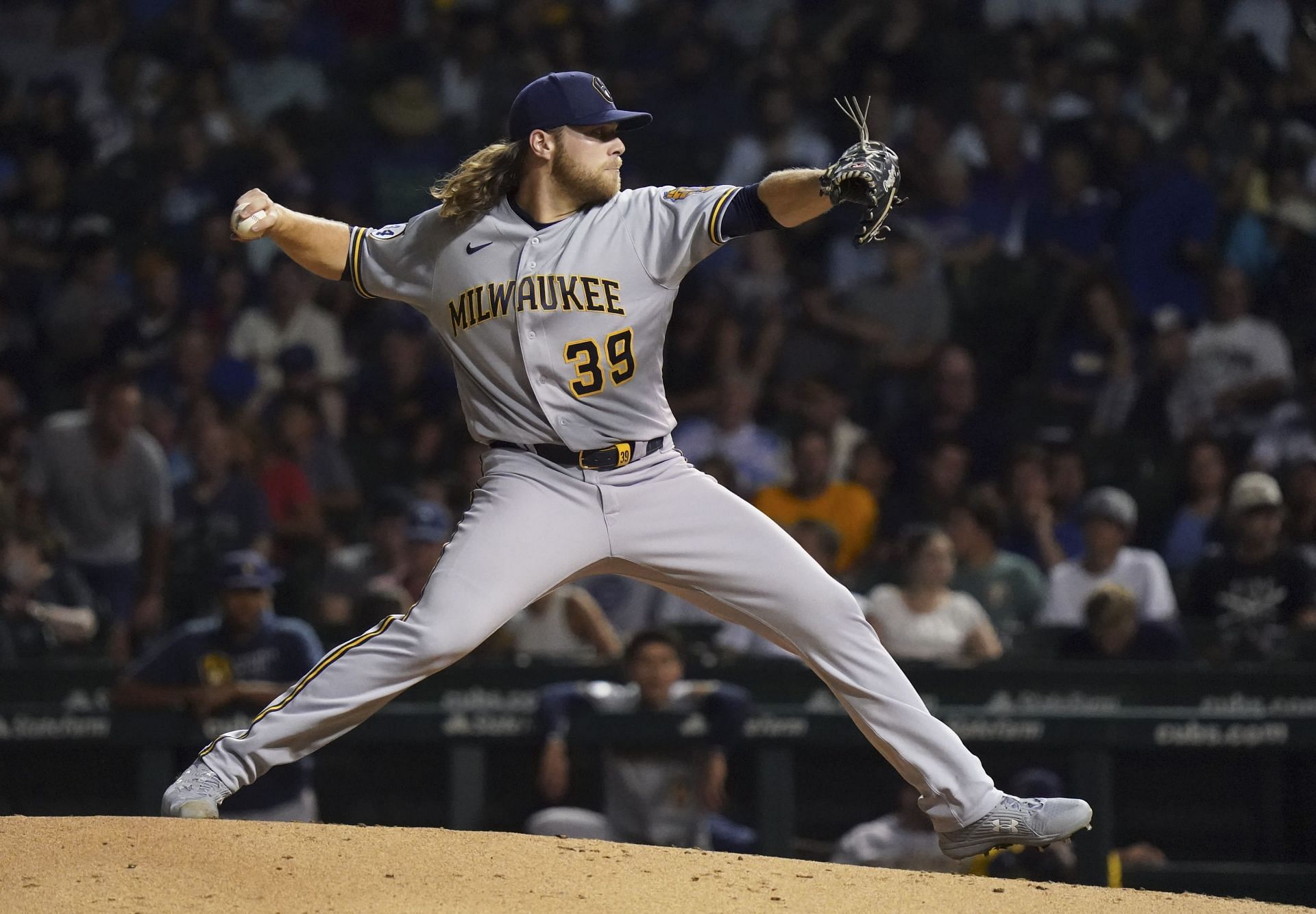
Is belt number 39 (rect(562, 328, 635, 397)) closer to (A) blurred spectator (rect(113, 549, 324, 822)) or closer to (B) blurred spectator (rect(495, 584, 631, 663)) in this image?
(A) blurred spectator (rect(113, 549, 324, 822))

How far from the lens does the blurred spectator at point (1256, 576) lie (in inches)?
271

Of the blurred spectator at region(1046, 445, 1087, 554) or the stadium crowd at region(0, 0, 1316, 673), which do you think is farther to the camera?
the blurred spectator at region(1046, 445, 1087, 554)

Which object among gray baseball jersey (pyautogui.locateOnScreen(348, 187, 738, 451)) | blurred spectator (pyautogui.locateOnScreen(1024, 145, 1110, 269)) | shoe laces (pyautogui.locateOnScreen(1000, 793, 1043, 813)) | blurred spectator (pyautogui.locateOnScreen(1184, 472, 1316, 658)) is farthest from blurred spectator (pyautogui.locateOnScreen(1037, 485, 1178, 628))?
gray baseball jersey (pyautogui.locateOnScreen(348, 187, 738, 451))

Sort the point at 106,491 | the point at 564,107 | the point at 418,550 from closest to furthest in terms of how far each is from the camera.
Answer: the point at 564,107 < the point at 418,550 < the point at 106,491

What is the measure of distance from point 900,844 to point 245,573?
2558 millimetres

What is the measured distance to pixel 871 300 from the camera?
9.17 meters

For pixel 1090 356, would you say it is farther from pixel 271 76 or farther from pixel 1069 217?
pixel 271 76

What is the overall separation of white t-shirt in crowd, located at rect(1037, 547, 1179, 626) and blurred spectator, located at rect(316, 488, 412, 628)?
2672 millimetres

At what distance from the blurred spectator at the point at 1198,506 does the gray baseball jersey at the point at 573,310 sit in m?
4.28

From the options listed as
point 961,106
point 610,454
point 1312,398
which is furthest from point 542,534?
point 961,106

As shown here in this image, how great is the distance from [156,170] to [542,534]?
7.51 metres

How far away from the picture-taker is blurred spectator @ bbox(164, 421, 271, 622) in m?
7.89

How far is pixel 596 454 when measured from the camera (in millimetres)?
4008

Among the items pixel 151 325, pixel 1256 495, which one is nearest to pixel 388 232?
pixel 1256 495
